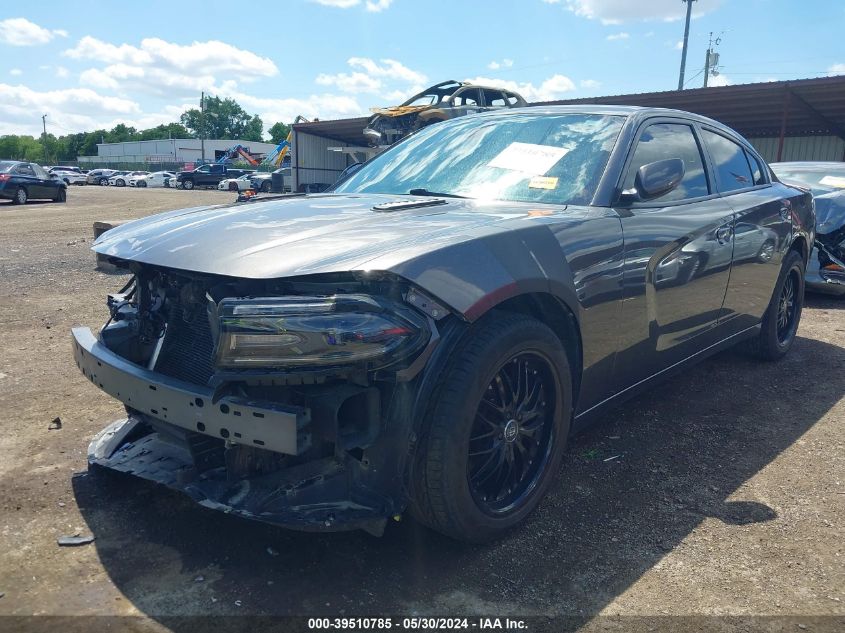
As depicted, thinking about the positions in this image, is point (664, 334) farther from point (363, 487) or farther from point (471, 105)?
point (471, 105)

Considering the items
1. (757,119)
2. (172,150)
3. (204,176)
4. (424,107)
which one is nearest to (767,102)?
(757,119)

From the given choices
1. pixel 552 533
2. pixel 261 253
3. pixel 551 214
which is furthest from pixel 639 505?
pixel 261 253

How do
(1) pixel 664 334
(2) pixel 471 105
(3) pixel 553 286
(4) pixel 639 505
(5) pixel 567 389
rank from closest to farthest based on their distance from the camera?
(3) pixel 553 286
(5) pixel 567 389
(4) pixel 639 505
(1) pixel 664 334
(2) pixel 471 105

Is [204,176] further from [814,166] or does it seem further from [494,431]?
[494,431]

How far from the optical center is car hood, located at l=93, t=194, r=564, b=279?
83.4 inches

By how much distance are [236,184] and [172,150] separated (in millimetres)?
48995

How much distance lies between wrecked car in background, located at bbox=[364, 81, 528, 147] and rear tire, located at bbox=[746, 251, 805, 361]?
32.7 ft

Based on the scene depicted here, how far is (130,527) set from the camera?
2.62 meters

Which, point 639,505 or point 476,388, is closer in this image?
point 476,388

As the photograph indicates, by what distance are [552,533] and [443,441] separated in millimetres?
771

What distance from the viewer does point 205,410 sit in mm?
2121

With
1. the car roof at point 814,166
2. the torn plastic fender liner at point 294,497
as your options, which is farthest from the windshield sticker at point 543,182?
the car roof at point 814,166

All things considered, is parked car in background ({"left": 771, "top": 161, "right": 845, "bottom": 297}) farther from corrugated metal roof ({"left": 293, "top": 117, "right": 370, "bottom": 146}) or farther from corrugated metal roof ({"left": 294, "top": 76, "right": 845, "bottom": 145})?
corrugated metal roof ({"left": 293, "top": 117, "right": 370, "bottom": 146})

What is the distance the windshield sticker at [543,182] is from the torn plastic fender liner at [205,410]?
159 cm
